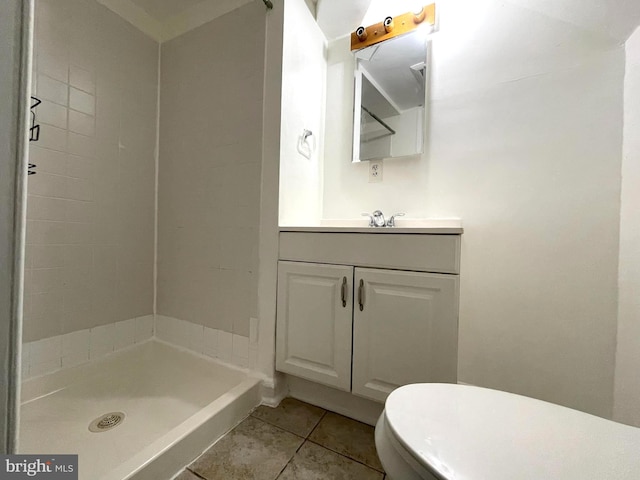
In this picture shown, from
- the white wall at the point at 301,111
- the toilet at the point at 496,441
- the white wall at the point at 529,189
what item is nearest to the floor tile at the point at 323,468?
the toilet at the point at 496,441

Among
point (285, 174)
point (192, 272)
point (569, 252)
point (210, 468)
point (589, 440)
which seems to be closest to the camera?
point (589, 440)

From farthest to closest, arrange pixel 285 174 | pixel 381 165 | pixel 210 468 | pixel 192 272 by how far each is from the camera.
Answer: pixel 192 272 → pixel 381 165 → pixel 285 174 → pixel 210 468

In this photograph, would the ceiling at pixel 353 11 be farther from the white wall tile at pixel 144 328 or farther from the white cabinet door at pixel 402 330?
the white wall tile at pixel 144 328

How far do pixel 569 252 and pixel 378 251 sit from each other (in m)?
0.78

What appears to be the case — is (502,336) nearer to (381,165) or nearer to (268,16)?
(381,165)

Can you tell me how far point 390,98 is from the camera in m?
1.41

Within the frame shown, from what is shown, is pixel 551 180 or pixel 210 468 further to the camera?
pixel 551 180

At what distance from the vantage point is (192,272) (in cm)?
158

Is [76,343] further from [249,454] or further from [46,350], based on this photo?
[249,454]

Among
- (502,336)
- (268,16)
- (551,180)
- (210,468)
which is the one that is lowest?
(210,468)

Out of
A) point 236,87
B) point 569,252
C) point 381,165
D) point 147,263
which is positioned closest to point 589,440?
point 569,252

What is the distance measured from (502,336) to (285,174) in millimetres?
1268

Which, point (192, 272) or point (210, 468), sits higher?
point (192, 272)

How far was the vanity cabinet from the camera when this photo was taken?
3.03 feet
